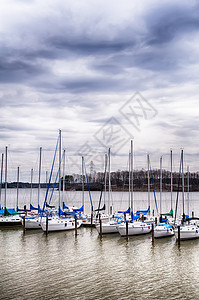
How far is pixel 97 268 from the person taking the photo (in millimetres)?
21312

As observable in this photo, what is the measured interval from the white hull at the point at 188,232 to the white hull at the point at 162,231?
2.08 meters

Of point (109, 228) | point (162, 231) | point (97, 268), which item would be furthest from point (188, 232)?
point (97, 268)

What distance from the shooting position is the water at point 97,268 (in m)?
16.7

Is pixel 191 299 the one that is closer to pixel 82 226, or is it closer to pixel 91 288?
pixel 91 288

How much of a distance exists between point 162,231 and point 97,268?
1374cm

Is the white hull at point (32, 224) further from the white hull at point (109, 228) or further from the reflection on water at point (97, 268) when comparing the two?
the white hull at point (109, 228)

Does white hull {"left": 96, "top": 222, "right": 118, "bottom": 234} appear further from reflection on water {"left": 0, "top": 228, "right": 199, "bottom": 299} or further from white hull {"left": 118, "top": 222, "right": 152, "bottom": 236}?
reflection on water {"left": 0, "top": 228, "right": 199, "bottom": 299}

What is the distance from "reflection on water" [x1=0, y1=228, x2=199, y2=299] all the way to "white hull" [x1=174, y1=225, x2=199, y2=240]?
2.41 feet

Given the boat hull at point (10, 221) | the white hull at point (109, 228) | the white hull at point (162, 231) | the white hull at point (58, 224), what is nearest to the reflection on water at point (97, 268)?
the white hull at point (162, 231)

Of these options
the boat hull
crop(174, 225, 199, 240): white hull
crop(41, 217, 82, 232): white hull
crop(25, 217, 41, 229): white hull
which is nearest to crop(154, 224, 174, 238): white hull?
crop(174, 225, 199, 240): white hull

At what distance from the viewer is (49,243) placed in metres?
30.6

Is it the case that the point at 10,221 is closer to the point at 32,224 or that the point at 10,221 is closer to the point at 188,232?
the point at 32,224

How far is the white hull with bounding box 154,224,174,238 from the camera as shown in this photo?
3288 centimetres

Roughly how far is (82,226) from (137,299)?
26847mm
